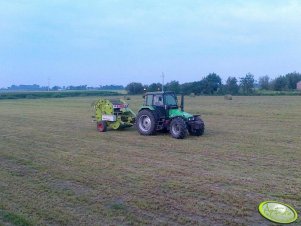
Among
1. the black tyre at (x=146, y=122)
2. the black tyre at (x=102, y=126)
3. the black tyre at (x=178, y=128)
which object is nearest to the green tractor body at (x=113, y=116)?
the black tyre at (x=102, y=126)

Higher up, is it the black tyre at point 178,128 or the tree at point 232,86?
the tree at point 232,86

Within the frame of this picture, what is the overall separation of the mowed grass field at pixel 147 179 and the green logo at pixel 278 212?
140 mm

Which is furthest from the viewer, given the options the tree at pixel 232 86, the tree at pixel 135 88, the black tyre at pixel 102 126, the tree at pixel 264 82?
the tree at pixel 264 82

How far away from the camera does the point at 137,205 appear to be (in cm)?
626

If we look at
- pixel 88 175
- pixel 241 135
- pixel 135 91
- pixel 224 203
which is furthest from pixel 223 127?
pixel 135 91

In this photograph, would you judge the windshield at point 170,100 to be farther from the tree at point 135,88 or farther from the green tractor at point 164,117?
the tree at point 135,88

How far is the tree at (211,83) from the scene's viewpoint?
236 feet

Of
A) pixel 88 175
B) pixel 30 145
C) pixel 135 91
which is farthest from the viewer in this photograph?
pixel 135 91

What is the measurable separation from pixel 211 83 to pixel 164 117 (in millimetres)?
62629

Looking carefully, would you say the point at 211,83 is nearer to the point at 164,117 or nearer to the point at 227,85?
the point at 227,85

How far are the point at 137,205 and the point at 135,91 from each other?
65870 mm

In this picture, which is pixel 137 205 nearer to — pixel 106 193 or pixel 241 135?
pixel 106 193

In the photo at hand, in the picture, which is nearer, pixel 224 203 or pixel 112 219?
pixel 112 219

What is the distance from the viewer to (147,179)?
7848 mm
